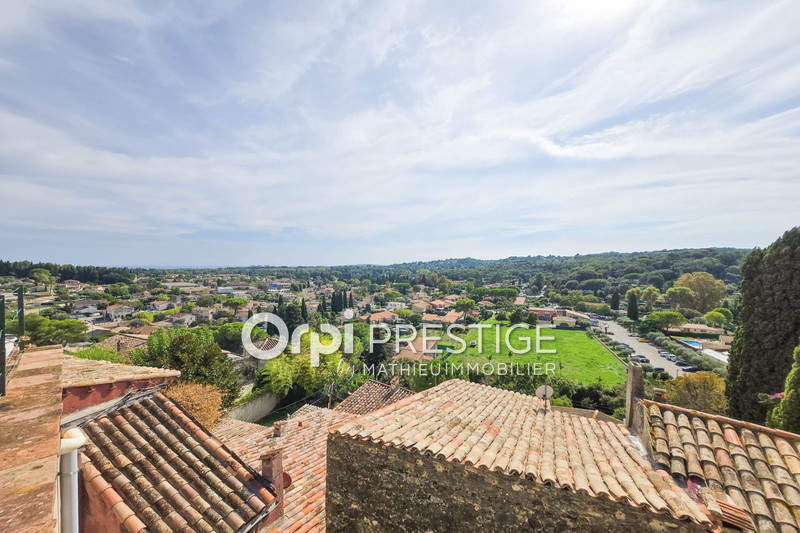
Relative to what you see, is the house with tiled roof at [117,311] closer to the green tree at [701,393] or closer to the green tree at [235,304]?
the green tree at [235,304]

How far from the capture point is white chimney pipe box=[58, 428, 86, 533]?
5.93ft

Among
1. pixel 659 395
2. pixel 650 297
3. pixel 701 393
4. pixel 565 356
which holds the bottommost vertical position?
pixel 565 356

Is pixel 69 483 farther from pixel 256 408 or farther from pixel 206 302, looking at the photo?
pixel 206 302

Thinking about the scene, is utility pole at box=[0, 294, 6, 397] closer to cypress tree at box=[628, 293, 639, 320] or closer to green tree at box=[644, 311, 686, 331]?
green tree at box=[644, 311, 686, 331]

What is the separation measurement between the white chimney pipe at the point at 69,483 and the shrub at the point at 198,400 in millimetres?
12003

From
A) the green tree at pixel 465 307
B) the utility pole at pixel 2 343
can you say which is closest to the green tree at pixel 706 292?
the green tree at pixel 465 307

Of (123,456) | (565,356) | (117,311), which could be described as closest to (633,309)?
(565,356)

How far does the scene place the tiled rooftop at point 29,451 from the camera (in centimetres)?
136

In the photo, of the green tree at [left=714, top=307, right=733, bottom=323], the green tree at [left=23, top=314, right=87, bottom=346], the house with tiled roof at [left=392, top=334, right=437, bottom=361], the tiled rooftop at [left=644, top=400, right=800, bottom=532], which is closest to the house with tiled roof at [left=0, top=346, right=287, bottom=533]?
the tiled rooftop at [left=644, top=400, right=800, bottom=532]

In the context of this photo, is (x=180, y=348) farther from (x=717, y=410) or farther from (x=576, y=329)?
A: (x=576, y=329)

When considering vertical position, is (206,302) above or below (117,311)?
below

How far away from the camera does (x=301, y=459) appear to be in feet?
24.5

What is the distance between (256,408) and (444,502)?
71.3 ft

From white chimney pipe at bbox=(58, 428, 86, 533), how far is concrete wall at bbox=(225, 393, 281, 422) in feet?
67.6
